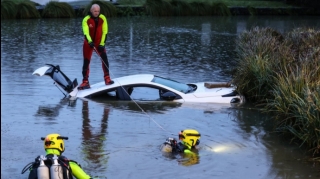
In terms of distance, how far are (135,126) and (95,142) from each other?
1.33 m

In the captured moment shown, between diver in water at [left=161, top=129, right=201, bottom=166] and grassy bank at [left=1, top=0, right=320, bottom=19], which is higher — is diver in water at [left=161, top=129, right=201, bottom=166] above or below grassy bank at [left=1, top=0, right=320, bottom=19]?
below

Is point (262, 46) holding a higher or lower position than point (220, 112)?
higher

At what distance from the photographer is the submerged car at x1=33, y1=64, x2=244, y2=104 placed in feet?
44.9

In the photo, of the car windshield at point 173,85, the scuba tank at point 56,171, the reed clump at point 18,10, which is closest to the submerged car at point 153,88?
the car windshield at point 173,85

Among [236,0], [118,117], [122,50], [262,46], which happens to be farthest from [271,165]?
[236,0]

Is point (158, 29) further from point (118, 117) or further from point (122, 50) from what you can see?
point (118, 117)

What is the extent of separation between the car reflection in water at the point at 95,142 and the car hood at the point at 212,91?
6.52 ft

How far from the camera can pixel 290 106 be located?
11.4 m

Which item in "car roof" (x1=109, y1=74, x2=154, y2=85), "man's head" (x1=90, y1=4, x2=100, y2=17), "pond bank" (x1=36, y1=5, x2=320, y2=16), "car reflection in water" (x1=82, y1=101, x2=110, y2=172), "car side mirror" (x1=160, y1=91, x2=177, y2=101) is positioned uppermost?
"man's head" (x1=90, y1=4, x2=100, y2=17)

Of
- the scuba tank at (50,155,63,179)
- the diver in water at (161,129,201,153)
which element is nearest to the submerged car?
the diver in water at (161,129,201,153)

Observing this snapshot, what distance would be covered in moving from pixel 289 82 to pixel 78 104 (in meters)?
4.71

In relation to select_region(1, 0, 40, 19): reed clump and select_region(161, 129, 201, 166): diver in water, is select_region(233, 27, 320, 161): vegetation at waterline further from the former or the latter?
select_region(1, 0, 40, 19): reed clump

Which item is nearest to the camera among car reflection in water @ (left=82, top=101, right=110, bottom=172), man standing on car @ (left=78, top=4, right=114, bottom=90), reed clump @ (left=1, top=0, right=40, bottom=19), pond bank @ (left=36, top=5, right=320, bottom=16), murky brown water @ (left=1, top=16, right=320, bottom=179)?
murky brown water @ (left=1, top=16, right=320, bottom=179)

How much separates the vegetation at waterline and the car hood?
254 mm
